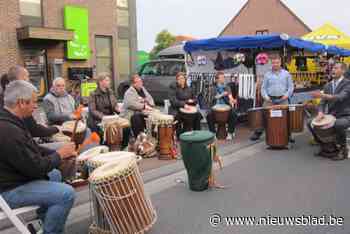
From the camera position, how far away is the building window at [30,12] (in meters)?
13.6

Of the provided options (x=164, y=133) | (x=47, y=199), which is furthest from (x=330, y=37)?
(x=47, y=199)

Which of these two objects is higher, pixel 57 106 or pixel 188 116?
pixel 57 106

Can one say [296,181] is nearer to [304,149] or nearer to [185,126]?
[304,149]

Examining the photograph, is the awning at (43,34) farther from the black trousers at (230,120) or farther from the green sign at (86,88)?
the black trousers at (230,120)

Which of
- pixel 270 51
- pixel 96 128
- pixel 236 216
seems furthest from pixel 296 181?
pixel 270 51

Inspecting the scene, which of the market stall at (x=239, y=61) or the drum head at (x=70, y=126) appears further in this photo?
the market stall at (x=239, y=61)

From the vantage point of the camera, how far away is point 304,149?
701 cm

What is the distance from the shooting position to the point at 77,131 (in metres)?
5.11

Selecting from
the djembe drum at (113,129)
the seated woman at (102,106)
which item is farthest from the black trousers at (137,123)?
the djembe drum at (113,129)

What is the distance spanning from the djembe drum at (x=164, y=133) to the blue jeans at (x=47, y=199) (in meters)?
3.38

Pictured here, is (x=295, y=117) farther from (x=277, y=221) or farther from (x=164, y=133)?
(x=277, y=221)

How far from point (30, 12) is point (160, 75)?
5.27 meters

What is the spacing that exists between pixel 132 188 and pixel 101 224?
51 cm

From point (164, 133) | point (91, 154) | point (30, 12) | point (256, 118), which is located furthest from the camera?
point (30, 12)
